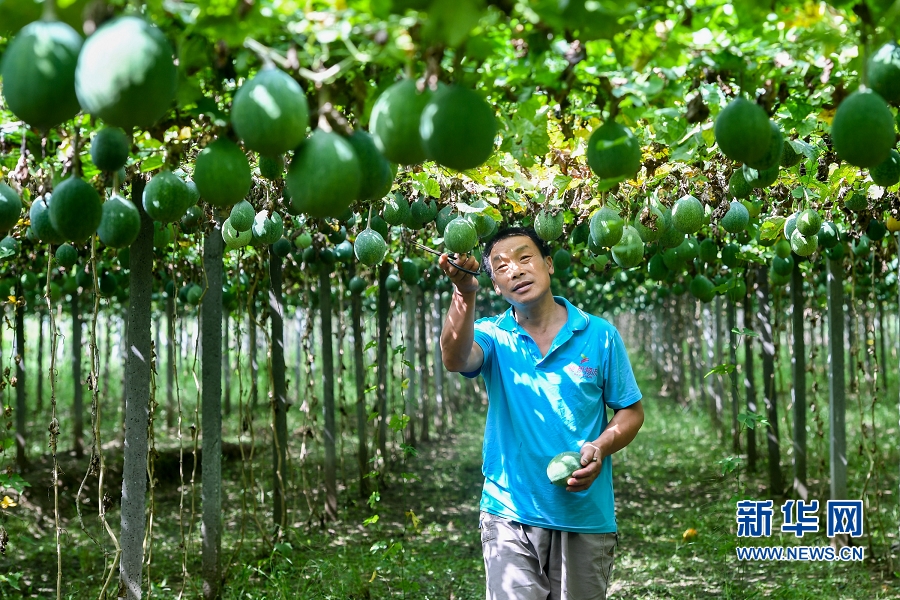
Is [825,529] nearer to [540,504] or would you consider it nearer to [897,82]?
[540,504]

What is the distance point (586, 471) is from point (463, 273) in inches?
27.6

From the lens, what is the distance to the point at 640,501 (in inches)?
280

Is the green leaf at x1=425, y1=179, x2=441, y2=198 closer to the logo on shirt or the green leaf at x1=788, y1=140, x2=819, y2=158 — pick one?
the logo on shirt

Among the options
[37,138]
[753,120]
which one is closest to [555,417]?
[753,120]

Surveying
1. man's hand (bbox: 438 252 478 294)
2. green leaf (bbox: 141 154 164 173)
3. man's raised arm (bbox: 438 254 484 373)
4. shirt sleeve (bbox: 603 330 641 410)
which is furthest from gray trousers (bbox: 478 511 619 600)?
green leaf (bbox: 141 154 164 173)

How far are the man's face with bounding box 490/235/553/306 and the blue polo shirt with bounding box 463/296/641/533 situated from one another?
0.14 meters

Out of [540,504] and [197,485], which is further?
[197,485]

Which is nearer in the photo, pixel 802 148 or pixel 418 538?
pixel 802 148

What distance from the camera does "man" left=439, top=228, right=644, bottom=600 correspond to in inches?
102

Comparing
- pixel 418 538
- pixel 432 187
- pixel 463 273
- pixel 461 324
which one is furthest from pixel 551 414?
pixel 418 538

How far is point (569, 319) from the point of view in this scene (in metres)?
2.86

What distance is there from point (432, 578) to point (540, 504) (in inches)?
98.4

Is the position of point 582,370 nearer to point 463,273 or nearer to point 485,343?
point 485,343

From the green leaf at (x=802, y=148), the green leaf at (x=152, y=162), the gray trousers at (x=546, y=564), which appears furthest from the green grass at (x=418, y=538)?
the green leaf at (x=802, y=148)
